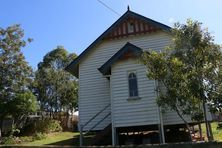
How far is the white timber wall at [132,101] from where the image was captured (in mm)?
16562

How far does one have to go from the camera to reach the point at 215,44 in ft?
38.3

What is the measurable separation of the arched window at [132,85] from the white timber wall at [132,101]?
19cm

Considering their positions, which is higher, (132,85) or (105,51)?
(105,51)

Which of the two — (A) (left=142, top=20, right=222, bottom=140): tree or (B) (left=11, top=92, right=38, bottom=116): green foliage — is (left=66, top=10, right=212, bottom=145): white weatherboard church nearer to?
(A) (left=142, top=20, right=222, bottom=140): tree

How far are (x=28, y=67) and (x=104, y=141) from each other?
1727 cm

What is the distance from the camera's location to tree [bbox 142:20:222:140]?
11.2 meters

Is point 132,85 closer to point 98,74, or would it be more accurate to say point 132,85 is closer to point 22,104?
point 98,74

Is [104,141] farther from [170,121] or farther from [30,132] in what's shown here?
[30,132]

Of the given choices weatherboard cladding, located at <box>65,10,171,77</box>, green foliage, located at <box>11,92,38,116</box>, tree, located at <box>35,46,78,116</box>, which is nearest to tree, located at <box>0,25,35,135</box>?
green foliage, located at <box>11,92,38,116</box>

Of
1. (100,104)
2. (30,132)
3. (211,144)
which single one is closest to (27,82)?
(30,132)

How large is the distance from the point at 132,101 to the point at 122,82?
4.18ft

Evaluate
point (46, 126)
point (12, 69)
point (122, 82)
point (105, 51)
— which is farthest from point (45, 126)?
point (122, 82)

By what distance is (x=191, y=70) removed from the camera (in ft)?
38.4

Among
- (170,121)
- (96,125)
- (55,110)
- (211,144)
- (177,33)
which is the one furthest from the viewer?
(55,110)
